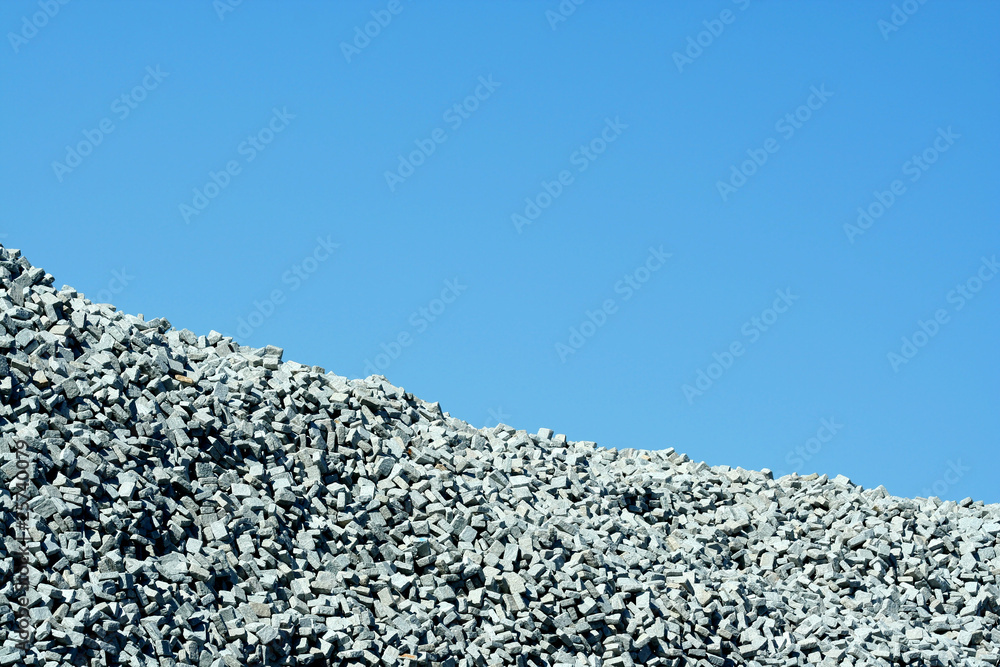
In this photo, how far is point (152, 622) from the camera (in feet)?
35.2

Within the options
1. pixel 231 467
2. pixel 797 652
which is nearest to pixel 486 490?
pixel 231 467

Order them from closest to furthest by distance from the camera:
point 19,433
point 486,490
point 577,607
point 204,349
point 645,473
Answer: point 19,433, point 577,607, point 486,490, point 204,349, point 645,473

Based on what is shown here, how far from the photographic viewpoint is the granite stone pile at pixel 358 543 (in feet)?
36.7

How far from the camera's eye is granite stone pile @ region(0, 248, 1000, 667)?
11180mm

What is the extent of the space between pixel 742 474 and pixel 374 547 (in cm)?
858

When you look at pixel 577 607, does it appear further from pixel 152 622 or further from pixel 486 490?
pixel 152 622

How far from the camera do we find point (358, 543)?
13.1 metres

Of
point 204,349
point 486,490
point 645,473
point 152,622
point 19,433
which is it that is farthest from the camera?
point 645,473

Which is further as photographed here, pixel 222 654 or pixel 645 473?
pixel 645 473

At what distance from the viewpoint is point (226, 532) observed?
1221cm

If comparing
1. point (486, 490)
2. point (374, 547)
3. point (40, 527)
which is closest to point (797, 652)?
point (486, 490)

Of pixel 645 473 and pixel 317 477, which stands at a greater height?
pixel 645 473

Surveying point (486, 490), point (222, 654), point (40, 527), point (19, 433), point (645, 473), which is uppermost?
point (645, 473)

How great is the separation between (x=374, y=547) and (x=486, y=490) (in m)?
2.25
